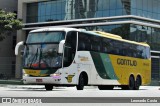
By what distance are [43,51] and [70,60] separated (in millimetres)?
1547

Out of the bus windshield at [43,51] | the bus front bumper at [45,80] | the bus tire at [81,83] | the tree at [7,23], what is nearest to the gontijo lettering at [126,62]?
the bus tire at [81,83]

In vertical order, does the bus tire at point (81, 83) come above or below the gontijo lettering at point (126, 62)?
below

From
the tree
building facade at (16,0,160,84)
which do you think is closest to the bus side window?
the tree

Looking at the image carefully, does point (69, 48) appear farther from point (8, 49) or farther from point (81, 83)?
point (8, 49)

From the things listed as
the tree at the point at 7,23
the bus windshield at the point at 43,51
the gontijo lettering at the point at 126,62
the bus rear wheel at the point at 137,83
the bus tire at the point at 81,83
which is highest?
the tree at the point at 7,23

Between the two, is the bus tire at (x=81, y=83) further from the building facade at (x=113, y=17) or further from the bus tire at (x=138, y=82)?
the building facade at (x=113, y=17)

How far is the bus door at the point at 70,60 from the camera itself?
21453 millimetres

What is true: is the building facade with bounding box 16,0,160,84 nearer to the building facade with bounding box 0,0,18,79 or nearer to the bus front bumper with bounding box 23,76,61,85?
the building facade with bounding box 0,0,18,79

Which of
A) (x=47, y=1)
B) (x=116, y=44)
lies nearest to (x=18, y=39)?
(x=47, y=1)

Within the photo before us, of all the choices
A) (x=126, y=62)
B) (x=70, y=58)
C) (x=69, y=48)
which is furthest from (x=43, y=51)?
(x=126, y=62)

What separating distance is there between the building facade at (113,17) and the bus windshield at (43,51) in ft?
91.9

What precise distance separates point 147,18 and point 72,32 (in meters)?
31.1

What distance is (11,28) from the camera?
152ft

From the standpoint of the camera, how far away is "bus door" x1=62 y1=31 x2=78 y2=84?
845 inches
